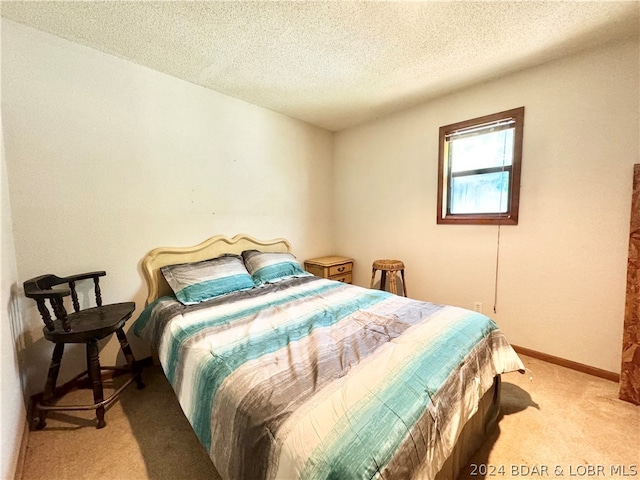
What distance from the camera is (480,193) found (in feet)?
8.36

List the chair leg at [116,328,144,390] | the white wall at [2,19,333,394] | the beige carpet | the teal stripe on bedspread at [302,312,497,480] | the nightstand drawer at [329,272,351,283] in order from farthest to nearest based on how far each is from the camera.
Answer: the nightstand drawer at [329,272,351,283] < the chair leg at [116,328,144,390] < the white wall at [2,19,333,394] < the beige carpet < the teal stripe on bedspread at [302,312,497,480]

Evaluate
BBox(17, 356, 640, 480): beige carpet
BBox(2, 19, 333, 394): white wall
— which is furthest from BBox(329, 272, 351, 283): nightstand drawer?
BBox(17, 356, 640, 480): beige carpet

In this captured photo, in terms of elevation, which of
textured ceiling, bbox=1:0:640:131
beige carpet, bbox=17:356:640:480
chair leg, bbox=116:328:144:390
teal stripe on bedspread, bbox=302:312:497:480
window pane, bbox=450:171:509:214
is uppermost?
textured ceiling, bbox=1:0:640:131

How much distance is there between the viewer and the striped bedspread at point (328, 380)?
0.78 meters

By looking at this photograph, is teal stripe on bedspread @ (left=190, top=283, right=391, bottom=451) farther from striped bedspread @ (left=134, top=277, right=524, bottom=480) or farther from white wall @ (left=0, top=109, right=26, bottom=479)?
white wall @ (left=0, top=109, right=26, bottom=479)

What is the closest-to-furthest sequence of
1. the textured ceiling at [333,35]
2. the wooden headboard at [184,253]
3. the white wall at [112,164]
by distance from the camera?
1. the textured ceiling at [333,35]
2. the white wall at [112,164]
3. the wooden headboard at [184,253]

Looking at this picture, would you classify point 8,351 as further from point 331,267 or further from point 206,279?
point 331,267

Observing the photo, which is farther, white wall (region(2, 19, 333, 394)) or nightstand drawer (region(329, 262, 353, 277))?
nightstand drawer (region(329, 262, 353, 277))

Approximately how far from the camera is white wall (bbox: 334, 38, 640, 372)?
1.87 meters

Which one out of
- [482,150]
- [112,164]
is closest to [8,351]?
[112,164]

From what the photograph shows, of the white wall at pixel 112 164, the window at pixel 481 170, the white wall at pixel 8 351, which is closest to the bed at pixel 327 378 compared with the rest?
the white wall at pixel 112 164

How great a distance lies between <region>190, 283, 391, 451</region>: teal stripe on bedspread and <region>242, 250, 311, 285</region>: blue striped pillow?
0.91m

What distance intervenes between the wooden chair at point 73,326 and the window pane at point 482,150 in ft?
10.2

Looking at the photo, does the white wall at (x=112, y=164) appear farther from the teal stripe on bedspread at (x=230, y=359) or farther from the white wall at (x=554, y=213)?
the white wall at (x=554, y=213)
